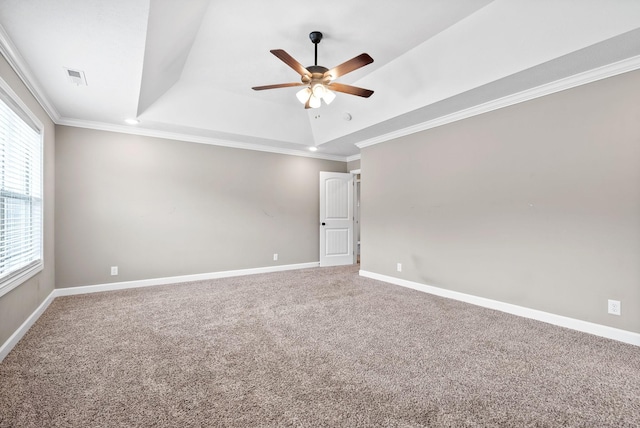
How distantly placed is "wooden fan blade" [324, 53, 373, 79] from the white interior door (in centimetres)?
340

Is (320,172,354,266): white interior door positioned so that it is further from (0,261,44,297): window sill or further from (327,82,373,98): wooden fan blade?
(0,261,44,297): window sill

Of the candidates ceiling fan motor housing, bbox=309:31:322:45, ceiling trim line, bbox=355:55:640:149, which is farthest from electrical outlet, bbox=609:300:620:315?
ceiling fan motor housing, bbox=309:31:322:45

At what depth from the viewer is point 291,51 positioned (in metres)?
3.28

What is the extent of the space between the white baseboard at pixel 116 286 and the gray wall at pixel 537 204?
2.46 metres

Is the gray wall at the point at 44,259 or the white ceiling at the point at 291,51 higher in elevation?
the white ceiling at the point at 291,51

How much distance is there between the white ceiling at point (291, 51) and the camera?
2148 millimetres

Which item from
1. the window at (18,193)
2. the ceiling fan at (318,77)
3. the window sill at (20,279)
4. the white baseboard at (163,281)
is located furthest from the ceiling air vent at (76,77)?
the white baseboard at (163,281)

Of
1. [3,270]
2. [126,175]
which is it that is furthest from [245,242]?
[3,270]

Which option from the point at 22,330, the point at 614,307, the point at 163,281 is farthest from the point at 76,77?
the point at 614,307

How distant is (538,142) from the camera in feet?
10.1

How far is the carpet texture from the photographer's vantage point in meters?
1.63

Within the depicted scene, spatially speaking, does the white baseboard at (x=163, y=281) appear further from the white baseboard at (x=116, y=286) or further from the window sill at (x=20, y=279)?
the window sill at (x=20, y=279)

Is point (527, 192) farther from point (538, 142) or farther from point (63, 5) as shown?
point (63, 5)

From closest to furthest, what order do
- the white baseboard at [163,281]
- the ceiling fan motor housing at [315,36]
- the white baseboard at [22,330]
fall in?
the white baseboard at [22,330] < the ceiling fan motor housing at [315,36] < the white baseboard at [163,281]
